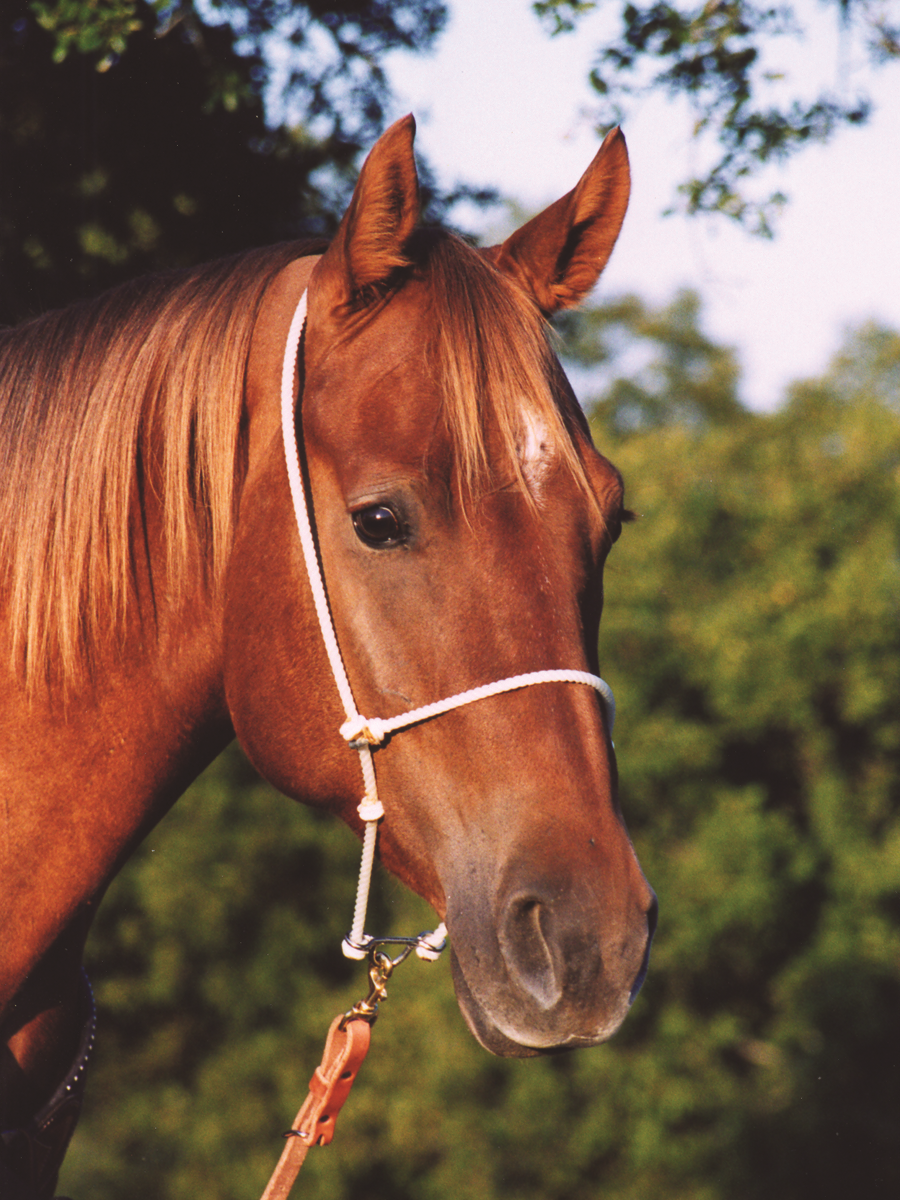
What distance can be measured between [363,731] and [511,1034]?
50 cm

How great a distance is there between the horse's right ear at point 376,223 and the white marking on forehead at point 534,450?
1.19ft

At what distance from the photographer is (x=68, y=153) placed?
11.5 ft

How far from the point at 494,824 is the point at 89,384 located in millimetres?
1067

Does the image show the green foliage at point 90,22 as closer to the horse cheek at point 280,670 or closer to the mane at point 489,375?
the mane at point 489,375

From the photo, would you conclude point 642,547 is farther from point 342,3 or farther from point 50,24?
point 50,24

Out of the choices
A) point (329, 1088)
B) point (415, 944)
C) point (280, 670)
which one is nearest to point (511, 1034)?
point (415, 944)

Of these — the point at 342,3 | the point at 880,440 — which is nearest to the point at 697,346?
the point at 880,440

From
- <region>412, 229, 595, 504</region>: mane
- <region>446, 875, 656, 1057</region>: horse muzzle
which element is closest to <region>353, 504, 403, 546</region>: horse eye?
<region>412, 229, 595, 504</region>: mane

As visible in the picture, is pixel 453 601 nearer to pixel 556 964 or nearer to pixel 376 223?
pixel 556 964

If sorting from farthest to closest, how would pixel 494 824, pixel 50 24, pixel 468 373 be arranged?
pixel 50 24 < pixel 468 373 < pixel 494 824

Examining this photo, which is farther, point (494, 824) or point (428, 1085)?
point (428, 1085)

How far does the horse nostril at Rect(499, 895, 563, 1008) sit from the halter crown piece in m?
0.20

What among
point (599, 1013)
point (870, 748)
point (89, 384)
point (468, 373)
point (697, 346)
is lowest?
point (697, 346)

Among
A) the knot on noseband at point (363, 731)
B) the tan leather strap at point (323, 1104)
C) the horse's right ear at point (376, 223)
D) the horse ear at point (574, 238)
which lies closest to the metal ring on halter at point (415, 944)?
the tan leather strap at point (323, 1104)
